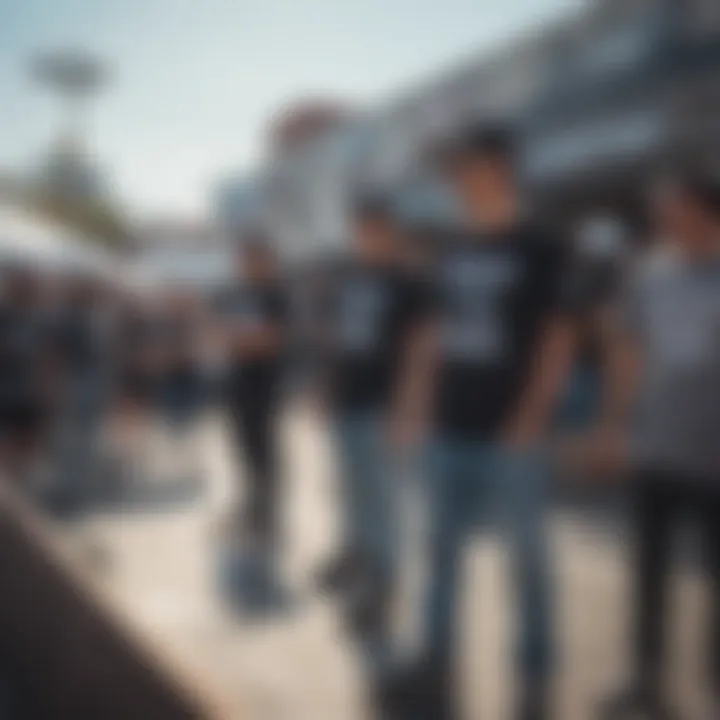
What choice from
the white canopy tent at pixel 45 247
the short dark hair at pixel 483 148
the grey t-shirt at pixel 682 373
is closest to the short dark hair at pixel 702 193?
the grey t-shirt at pixel 682 373

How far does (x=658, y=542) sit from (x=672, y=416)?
0.36 metres

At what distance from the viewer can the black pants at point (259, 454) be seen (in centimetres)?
367

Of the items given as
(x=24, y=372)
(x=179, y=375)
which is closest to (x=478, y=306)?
(x=24, y=372)

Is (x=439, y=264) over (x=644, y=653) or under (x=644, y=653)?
over

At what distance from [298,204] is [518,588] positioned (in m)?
3.81

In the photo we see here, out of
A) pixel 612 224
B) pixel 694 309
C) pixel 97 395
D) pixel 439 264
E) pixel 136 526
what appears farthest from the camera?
pixel 97 395

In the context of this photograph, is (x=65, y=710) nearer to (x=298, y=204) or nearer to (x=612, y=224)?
(x=612, y=224)

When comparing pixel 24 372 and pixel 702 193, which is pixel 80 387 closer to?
pixel 24 372

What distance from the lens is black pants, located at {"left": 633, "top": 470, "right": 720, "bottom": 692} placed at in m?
2.27

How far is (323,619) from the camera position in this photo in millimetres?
3004

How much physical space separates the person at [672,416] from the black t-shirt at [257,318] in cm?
154

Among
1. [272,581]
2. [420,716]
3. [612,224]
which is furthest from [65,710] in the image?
[612,224]

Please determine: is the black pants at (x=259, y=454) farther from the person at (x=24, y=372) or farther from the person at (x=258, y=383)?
the person at (x=24, y=372)

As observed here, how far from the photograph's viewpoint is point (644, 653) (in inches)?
95.2
